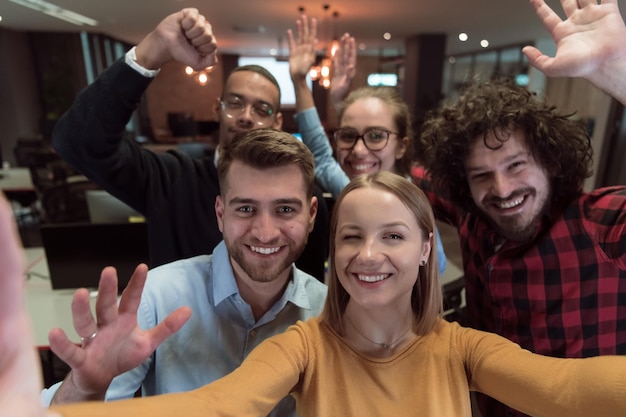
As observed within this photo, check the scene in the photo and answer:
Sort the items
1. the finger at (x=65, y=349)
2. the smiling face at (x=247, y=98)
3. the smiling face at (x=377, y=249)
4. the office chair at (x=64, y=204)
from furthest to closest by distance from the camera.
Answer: the office chair at (x=64, y=204), the smiling face at (x=247, y=98), the smiling face at (x=377, y=249), the finger at (x=65, y=349)

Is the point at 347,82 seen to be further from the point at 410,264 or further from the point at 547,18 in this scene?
the point at 410,264

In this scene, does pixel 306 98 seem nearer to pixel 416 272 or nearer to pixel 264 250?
pixel 264 250

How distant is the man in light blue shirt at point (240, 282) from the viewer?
1023 millimetres

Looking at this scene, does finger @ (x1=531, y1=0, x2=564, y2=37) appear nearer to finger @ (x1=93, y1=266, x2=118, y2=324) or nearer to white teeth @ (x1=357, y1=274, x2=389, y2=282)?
white teeth @ (x1=357, y1=274, x2=389, y2=282)

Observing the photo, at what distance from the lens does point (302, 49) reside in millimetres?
1902

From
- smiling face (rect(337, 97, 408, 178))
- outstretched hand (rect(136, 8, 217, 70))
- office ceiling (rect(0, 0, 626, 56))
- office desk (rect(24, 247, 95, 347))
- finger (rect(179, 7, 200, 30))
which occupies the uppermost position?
office ceiling (rect(0, 0, 626, 56))

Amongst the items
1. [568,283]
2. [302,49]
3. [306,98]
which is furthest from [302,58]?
[568,283]

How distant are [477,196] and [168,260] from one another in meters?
1.11

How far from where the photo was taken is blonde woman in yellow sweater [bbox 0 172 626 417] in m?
0.74

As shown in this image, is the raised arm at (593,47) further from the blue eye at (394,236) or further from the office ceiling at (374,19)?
the office ceiling at (374,19)

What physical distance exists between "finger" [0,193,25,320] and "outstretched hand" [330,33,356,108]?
174cm

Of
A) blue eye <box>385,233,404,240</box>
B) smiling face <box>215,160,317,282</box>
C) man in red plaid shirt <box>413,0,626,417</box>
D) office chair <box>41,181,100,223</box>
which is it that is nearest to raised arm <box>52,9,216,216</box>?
smiling face <box>215,160,317,282</box>

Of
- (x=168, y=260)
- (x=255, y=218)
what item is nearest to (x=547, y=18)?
(x=255, y=218)

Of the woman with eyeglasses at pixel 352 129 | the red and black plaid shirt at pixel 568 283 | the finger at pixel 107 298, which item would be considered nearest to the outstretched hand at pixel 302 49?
the woman with eyeglasses at pixel 352 129
